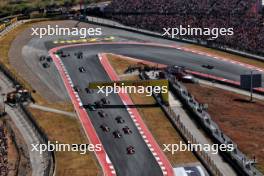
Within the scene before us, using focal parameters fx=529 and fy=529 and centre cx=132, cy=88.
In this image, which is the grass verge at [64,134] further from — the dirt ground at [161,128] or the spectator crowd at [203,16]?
the spectator crowd at [203,16]

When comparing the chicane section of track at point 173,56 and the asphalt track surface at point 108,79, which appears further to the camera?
the chicane section of track at point 173,56

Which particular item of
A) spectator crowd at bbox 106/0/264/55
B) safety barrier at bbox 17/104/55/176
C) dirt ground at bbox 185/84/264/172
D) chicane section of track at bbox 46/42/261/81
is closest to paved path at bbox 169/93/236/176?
dirt ground at bbox 185/84/264/172

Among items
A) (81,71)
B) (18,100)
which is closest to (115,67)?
(81,71)

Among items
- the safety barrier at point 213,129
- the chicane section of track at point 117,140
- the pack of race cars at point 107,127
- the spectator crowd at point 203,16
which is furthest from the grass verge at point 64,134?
the spectator crowd at point 203,16

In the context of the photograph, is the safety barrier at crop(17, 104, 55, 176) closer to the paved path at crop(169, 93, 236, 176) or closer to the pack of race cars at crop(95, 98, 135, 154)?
the pack of race cars at crop(95, 98, 135, 154)

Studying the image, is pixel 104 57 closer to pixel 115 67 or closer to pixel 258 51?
pixel 115 67

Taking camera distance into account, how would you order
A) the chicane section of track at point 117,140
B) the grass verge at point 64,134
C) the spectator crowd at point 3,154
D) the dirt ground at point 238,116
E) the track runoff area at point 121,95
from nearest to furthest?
the spectator crowd at point 3,154, the grass verge at point 64,134, the chicane section of track at point 117,140, the track runoff area at point 121,95, the dirt ground at point 238,116
